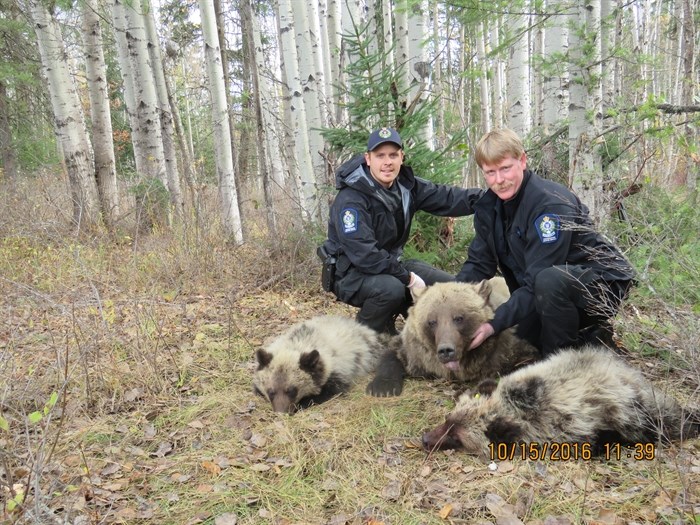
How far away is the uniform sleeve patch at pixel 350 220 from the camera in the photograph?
5.15 metres

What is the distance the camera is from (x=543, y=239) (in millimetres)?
4195

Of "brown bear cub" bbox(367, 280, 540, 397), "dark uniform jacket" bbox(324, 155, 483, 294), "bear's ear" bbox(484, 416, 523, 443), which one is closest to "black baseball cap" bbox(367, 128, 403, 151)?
"dark uniform jacket" bbox(324, 155, 483, 294)

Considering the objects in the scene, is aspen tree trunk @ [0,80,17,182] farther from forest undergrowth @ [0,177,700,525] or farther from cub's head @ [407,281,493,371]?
cub's head @ [407,281,493,371]

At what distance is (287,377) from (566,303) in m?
2.50

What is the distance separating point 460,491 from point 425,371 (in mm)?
1664

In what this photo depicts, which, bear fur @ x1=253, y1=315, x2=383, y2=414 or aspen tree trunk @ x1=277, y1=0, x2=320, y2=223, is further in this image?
aspen tree trunk @ x1=277, y1=0, x2=320, y2=223

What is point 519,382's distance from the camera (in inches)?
140

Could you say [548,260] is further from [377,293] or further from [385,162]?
[385,162]

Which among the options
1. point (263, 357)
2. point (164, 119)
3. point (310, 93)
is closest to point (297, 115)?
point (310, 93)

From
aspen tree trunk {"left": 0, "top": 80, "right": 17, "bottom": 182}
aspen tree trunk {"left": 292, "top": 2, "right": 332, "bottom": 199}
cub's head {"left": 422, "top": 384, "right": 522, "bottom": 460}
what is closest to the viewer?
cub's head {"left": 422, "top": 384, "right": 522, "bottom": 460}

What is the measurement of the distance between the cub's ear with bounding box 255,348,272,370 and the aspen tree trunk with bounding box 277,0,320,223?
359 centimetres

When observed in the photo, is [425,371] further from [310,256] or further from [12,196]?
[12,196]

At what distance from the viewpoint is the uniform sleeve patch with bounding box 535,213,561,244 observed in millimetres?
4117

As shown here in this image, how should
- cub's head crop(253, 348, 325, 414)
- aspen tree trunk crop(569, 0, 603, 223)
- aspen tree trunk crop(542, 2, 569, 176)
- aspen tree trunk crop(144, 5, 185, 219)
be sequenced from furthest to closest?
aspen tree trunk crop(144, 5, 185, 219)
aspen tree trunk crop(542, 2, 569, 176)
aspen tree trunk crop(569, 0, 603, 223)
cub's head crop(253, 348, 325, 414)
